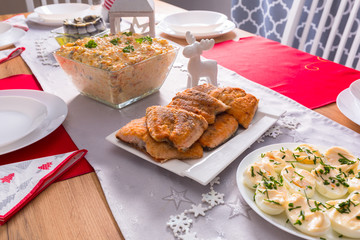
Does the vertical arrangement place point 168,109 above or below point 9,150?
above

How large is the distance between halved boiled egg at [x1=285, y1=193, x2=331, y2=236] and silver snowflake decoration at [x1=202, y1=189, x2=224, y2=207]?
0.54 ft

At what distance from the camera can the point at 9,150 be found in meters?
0.90

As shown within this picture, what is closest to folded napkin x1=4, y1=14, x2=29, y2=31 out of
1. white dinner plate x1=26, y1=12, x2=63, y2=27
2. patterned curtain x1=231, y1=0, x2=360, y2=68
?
white dinner plate x1=26, y1=12, x2=63, y2=27

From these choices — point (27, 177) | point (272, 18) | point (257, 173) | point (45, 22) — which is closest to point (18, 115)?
point (27, 177)

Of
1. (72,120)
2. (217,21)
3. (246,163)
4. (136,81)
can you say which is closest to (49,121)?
(72,120)

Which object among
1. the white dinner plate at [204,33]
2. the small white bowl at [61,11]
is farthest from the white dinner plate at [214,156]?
the small white bowl at [61,11]

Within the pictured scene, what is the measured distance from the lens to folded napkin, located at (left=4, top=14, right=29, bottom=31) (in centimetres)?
202

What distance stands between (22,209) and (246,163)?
0.55 m

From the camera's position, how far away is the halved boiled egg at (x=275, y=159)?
78cm

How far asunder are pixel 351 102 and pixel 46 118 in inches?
40.8

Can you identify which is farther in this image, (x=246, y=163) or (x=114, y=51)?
(x=114, y=51)

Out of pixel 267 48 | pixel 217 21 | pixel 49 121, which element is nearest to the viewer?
pixel 49 121

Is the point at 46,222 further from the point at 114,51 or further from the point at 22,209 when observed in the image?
the point at 114,51

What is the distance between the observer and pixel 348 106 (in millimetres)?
1140
